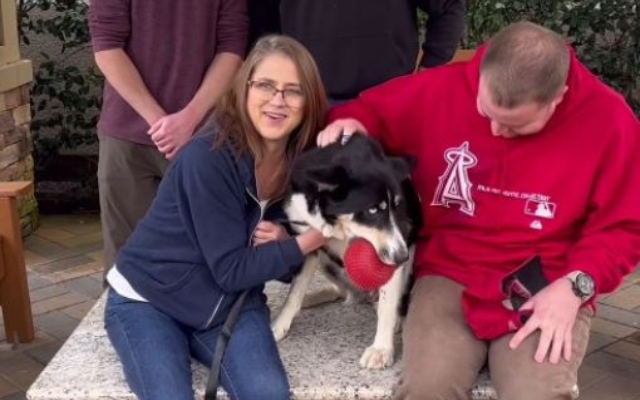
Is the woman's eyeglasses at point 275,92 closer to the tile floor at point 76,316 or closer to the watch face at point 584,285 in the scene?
the watch face at point 584,285

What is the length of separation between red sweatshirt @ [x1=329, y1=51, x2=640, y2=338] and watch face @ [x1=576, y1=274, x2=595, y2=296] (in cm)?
3

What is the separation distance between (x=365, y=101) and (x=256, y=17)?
88 centimetres

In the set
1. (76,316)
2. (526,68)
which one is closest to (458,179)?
(526,68)

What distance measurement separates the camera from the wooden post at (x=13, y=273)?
3.91 meters

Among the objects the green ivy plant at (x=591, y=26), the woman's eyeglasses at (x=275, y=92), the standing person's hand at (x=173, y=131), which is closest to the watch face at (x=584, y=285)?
the woman's eyeglasses at (x=275, y=92)

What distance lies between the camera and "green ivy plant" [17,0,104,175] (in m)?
5.93

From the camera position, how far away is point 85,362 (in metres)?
2.79

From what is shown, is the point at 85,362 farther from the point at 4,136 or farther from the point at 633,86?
the point at 633,86

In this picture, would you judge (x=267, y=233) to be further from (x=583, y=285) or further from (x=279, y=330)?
(x=583, y=285)

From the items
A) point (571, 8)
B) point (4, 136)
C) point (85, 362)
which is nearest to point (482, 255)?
point (85, 362)

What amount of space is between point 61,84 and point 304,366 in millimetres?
4000

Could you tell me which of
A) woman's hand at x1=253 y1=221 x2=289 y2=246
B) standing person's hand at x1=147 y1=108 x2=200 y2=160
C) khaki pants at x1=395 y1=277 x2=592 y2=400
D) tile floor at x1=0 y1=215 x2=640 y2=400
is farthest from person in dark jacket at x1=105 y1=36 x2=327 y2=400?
tile floor at x1=0 y1=215 x2=640 y2=400

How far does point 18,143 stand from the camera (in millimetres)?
5605

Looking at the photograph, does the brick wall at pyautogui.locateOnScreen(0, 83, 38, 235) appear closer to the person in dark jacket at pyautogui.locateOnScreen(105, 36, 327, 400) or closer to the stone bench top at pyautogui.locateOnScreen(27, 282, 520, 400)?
the stone bench top at pyautogui.locateOnScreen(27, 282, 520, 400)
